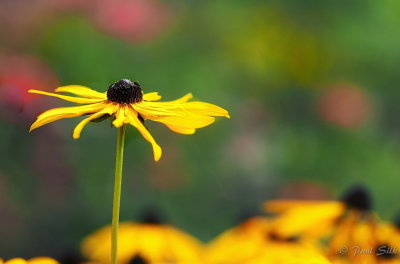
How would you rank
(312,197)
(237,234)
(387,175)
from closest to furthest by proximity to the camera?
(237,234) → (312,197) → (387,175)

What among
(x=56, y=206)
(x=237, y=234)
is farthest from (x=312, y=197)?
(x=237, y=234)

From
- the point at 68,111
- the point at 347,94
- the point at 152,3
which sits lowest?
the point at 68,111

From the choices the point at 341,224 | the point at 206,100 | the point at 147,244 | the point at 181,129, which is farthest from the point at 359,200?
the point at 206,100

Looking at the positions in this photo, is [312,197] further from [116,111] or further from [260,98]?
[116,111]

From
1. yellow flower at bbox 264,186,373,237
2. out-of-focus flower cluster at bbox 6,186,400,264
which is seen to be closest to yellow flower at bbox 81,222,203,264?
out-of-focus flower cluster at bbox 6,186,400,264

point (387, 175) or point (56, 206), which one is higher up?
point (387, 175)

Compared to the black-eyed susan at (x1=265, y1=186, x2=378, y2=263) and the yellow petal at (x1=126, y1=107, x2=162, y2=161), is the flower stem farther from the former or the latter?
the black-eyed susan at (x1=265, y1=186, x2=378, y2=263)
